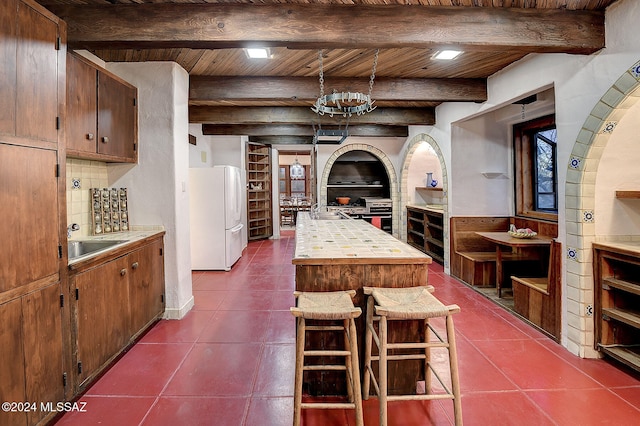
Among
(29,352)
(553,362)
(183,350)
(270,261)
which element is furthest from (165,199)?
(553,362)

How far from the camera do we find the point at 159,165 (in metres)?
3.44

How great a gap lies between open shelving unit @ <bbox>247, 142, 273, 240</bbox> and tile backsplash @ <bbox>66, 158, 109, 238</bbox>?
4951mm

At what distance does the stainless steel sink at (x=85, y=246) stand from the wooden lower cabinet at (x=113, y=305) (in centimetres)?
21

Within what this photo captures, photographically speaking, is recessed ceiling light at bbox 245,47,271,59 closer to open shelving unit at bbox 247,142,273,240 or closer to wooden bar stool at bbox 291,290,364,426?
wooden bar stool at bbox 291,290,364,426

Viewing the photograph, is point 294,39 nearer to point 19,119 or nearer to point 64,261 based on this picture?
point 19,119

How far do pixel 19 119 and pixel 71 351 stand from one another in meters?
1.35

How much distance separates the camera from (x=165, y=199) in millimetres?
3449

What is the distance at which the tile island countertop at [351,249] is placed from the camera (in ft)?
7.18

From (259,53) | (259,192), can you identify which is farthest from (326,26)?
(259,192)

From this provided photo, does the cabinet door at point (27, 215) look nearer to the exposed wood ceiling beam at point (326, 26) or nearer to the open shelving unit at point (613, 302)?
the exposed wood ceiling beam at point (326, 26)

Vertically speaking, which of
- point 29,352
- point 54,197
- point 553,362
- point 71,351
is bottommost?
point 553,362

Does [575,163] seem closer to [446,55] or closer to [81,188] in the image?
[446,55]

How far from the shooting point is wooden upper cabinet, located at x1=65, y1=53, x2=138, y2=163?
249 centimetres

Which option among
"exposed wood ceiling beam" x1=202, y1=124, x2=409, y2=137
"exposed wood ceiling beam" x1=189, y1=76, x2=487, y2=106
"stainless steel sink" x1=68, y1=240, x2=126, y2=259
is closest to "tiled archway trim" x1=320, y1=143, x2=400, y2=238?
"exposed wood ceiling beam" x1=202, y1=124, x2=409, y2=137
